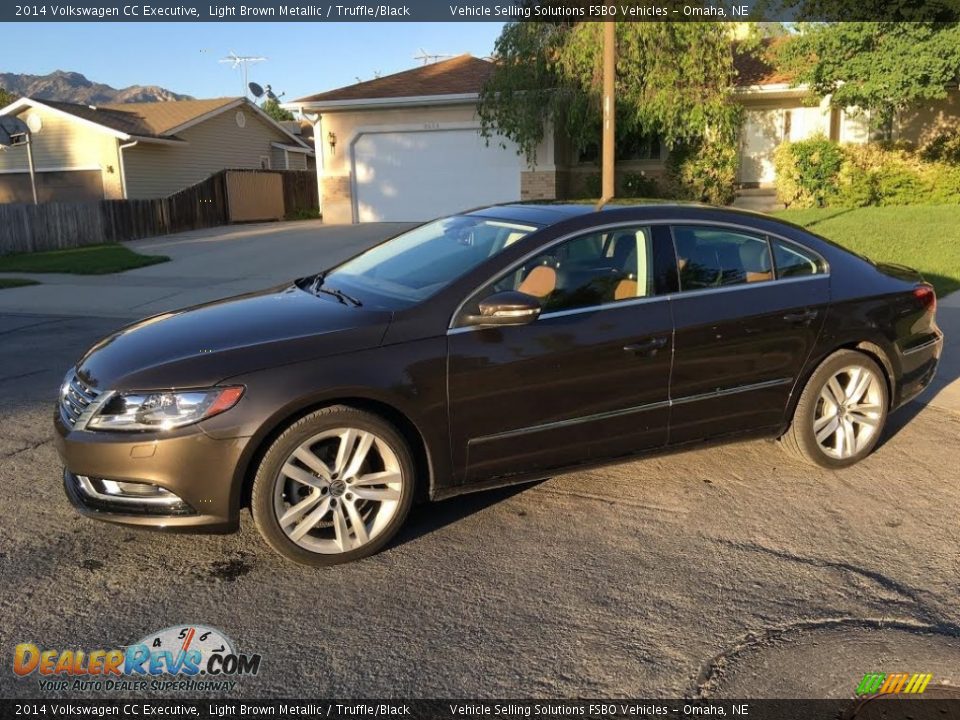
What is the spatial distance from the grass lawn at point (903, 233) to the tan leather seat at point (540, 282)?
7508mm

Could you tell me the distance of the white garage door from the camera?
20.6m

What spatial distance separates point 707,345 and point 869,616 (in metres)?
1.57

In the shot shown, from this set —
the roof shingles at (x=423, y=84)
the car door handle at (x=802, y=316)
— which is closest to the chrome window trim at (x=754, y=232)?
the car door handle at (x=802, y=316)

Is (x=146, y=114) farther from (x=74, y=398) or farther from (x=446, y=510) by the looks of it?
(x=446, y=510)

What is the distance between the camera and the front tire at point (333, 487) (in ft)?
11.4

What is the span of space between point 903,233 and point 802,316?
10.8 metres

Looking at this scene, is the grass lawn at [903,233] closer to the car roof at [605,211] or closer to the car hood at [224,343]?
the car roof at [605,211]

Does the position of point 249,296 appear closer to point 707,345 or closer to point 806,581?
point 707,345

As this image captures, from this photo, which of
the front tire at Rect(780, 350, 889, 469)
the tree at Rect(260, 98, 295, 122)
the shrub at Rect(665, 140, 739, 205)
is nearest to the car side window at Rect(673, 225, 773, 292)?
the front tire at Rect(780, 350, 889, 469)

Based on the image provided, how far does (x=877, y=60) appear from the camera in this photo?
55.0 ft

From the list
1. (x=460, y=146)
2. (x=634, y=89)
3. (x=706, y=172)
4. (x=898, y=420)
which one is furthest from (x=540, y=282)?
(x=460, y=146)

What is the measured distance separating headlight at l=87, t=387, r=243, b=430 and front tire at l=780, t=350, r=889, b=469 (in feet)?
10.4

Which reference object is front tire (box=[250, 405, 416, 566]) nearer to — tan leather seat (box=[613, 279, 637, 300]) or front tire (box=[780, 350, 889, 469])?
tan leather seat (box=[613, 279, 637, 300])

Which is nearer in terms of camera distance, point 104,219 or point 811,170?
point 811,170
